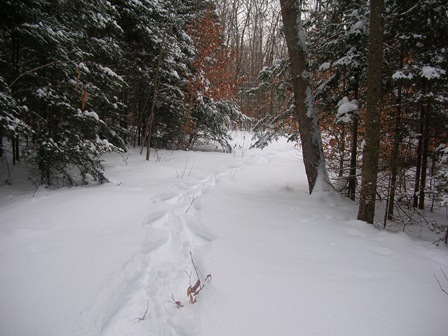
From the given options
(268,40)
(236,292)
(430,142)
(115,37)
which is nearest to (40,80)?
(115,37)

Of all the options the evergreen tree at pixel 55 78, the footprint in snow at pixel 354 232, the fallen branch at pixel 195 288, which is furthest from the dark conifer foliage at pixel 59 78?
the footprint in snow at pixel 354 232

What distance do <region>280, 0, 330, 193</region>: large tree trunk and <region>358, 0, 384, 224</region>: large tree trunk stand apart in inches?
45.2

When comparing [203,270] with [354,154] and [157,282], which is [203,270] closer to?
[157,282]

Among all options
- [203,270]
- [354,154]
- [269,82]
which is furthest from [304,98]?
[203,270]

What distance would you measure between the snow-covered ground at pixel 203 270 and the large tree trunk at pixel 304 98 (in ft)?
3.75

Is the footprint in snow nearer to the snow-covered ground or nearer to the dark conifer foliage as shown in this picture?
the snow-covered ground

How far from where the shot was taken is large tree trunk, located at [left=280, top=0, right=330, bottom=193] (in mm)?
4848

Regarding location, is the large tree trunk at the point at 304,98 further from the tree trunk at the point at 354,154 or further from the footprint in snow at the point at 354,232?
the footprint in snow at the point at 354,232

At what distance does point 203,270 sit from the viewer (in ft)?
7.47

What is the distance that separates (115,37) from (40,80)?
11.3 feet

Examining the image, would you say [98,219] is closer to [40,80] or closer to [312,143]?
[40,80]

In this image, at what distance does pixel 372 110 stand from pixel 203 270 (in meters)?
3.29

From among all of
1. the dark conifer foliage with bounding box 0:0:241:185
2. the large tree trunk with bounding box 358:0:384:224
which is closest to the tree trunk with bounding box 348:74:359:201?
the large tree trunk with bounding box 358:0:384:224

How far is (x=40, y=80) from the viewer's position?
4695 mm
